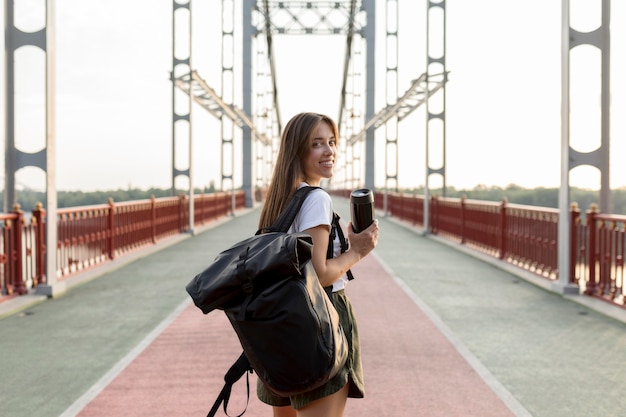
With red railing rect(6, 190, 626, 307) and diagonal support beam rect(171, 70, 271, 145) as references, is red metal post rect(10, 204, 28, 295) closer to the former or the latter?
red railing rect(6, 190, 626, 307)

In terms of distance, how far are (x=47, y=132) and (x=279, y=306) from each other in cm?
702

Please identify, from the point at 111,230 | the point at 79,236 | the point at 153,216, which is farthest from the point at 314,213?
the point at 153,216

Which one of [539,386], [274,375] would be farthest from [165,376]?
[274,375]

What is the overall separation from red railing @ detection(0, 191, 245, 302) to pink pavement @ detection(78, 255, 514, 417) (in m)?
2.25

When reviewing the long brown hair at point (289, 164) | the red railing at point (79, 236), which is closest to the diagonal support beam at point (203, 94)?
the red railing at point (79, 236)

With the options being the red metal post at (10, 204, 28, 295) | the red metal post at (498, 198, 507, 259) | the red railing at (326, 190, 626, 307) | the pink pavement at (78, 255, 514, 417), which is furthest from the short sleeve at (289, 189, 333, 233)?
the red metal post at (498, 198, 507, 259)

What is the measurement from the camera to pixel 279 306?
5.35 feet

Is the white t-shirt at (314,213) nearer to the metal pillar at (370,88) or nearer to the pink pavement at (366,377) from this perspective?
the pink pavement at (366,377)

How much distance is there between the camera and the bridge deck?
3.83 m

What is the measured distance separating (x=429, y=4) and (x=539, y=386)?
1480cm

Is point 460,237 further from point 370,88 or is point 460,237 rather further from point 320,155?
point 370,88

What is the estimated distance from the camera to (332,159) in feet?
6.43

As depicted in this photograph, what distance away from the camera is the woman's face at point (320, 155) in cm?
194

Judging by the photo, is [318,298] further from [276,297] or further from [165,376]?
[165,376]
